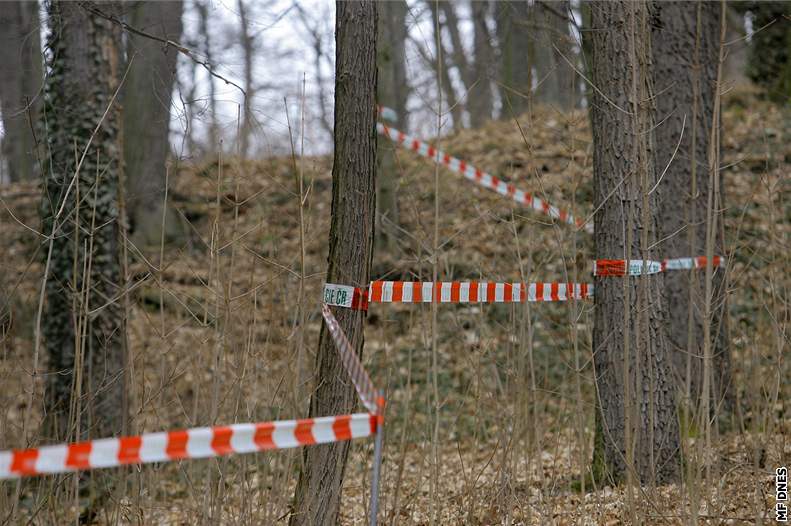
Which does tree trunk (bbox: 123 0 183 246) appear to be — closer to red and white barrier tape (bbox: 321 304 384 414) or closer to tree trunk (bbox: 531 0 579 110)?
tree trunk (bbox: 531 0 579 110)

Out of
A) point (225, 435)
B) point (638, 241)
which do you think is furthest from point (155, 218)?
point (225, 435)

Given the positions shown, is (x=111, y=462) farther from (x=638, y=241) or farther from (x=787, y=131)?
(x=787, y=131)

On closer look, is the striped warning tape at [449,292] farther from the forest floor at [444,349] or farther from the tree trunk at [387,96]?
the tree trunk at [387,96]

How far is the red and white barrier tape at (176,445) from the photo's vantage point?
7.14ft

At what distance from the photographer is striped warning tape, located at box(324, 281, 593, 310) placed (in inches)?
147

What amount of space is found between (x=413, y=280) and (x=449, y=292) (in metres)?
1.62

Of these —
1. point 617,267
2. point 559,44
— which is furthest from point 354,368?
point 559,44

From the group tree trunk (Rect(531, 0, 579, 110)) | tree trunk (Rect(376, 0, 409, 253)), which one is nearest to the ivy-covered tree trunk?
tree trunk (Rect(376, 0, 409, 253))

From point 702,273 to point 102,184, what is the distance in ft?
17.2

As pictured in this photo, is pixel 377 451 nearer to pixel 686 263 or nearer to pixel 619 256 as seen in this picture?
pixel 619 256

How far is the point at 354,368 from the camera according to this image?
3350mm

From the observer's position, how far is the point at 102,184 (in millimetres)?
6715

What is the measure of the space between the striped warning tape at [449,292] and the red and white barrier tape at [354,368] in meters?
0.12

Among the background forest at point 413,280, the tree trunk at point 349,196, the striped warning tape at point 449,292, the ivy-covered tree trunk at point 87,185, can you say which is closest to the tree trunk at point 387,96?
the background forest at point 413,280
